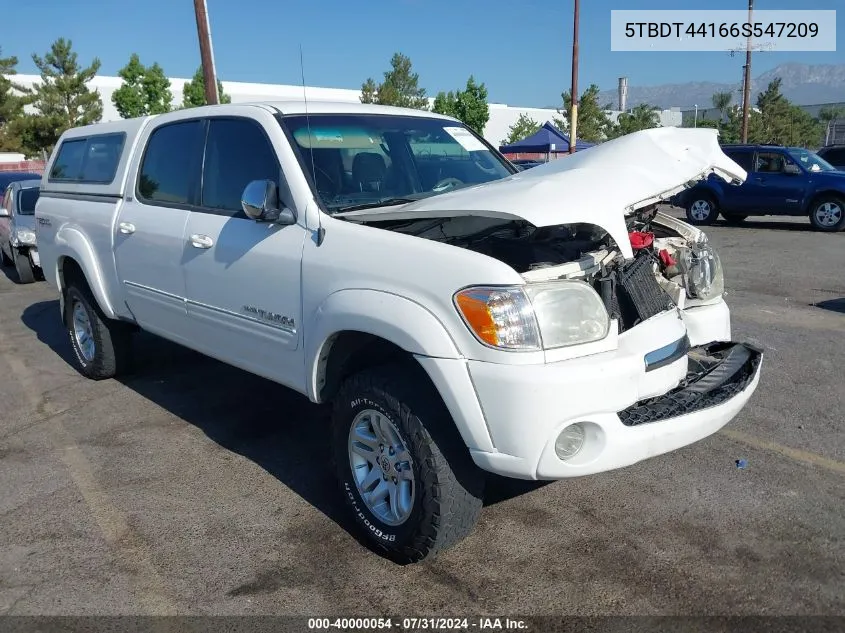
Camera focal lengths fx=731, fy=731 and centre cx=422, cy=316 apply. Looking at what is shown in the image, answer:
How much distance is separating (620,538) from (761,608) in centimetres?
69

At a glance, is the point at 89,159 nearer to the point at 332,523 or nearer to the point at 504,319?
the point at 332,523

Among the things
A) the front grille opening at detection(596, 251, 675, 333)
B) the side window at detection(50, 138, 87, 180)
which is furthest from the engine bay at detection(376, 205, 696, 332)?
the side window at detection(50, 138, 87, 180)

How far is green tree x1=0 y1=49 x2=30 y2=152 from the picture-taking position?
42.2 meters

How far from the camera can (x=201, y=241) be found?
164 inches

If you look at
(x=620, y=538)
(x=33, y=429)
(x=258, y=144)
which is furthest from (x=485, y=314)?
(x=33, y=429)

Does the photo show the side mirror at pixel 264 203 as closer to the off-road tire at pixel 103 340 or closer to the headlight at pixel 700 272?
the headlight at pixel 700 272

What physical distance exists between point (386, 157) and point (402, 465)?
1.93m

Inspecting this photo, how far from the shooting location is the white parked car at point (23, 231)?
11.2 meters

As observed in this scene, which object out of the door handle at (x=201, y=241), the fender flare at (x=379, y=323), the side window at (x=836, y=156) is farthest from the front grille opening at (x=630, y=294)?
the side window at (x=836, y=156)

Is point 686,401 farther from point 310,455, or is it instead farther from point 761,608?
point 310,455

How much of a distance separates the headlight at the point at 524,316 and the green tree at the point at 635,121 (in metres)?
45.4

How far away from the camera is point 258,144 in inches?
158

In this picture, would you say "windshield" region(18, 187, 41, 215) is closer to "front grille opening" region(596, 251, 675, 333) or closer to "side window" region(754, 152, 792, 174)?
"front grille opening" region(596, 251, 675, 333)

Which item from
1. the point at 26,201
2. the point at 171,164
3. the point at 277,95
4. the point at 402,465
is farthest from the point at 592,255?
the point at 277,95
